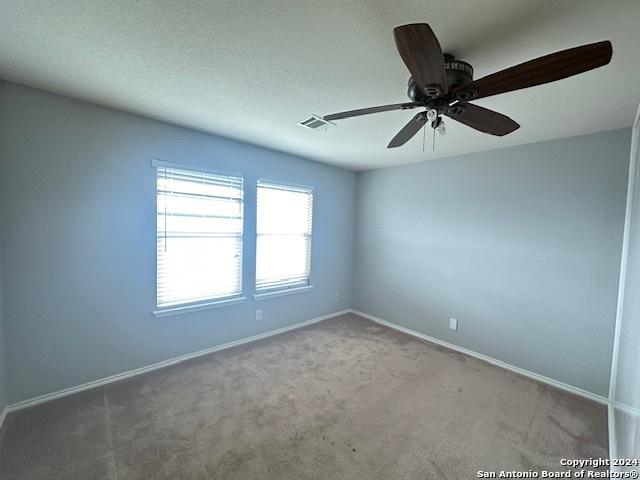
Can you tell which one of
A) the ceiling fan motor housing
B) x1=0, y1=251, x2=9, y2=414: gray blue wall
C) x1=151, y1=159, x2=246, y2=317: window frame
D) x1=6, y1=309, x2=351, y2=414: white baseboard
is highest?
the ceiling fan motor housing

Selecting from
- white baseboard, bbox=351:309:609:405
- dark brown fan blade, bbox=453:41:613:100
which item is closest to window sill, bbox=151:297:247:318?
white baseboard, bbox=351:309:609:405

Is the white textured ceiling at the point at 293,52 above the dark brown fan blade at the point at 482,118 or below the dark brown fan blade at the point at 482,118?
above

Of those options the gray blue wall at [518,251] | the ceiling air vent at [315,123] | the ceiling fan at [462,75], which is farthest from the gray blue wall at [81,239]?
the gray blue wall at [518,251]

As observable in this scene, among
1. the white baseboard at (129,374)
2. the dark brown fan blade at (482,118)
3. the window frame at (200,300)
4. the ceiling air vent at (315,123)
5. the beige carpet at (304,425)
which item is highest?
the ceiling air vent at (315,123)

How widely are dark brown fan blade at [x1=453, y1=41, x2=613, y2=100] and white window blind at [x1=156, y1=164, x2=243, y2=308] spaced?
8.02 feet

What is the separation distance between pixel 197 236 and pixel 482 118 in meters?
2.67

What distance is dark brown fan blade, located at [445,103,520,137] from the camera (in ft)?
4.54

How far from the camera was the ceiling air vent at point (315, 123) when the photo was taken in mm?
2268

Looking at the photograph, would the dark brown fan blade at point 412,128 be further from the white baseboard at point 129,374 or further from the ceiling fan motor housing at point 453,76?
the white baseboard at point 129,374

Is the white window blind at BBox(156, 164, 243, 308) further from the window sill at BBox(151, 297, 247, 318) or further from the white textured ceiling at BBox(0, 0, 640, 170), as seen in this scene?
the white textured ceiling at BBox(0, 0, 640, 170)

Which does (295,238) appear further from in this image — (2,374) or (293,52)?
(2,374)

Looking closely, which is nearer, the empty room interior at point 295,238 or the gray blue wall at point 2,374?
the empty room interior at point 295,238

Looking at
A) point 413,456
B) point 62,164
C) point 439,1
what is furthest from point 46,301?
point 439,1

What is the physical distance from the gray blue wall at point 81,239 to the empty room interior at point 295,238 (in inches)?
0.7
